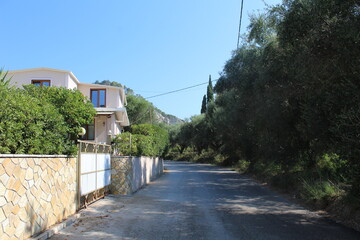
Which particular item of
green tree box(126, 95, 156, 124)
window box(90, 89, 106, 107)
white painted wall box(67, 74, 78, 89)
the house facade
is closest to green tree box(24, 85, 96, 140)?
the house facade

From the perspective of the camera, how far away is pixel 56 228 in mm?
6500

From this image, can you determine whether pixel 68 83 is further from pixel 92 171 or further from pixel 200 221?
pixel 200 221

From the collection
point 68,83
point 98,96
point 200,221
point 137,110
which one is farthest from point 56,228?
point 137,110

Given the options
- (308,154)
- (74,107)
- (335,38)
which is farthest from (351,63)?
(308,154)

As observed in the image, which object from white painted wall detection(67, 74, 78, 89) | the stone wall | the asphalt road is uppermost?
white painted wall detection(67, 74, 78, 89)

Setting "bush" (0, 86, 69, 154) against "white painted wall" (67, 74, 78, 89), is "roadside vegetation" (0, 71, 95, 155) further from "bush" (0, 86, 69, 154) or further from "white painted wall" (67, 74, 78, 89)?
"white painted wall" (67, 74, 78, 89)

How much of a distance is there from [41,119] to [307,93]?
6975 millimetres

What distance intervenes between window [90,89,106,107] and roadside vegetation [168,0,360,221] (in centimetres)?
1088

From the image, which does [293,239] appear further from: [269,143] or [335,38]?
[269,143]

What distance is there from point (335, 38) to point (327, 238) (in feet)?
14.7

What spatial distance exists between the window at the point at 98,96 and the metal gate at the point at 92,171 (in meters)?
15.7

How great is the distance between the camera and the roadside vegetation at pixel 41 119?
5741mm

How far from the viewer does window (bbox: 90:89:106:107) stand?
27061mm

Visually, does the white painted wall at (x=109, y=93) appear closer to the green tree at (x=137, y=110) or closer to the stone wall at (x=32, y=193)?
the stone wall at (x=32, y=193)
